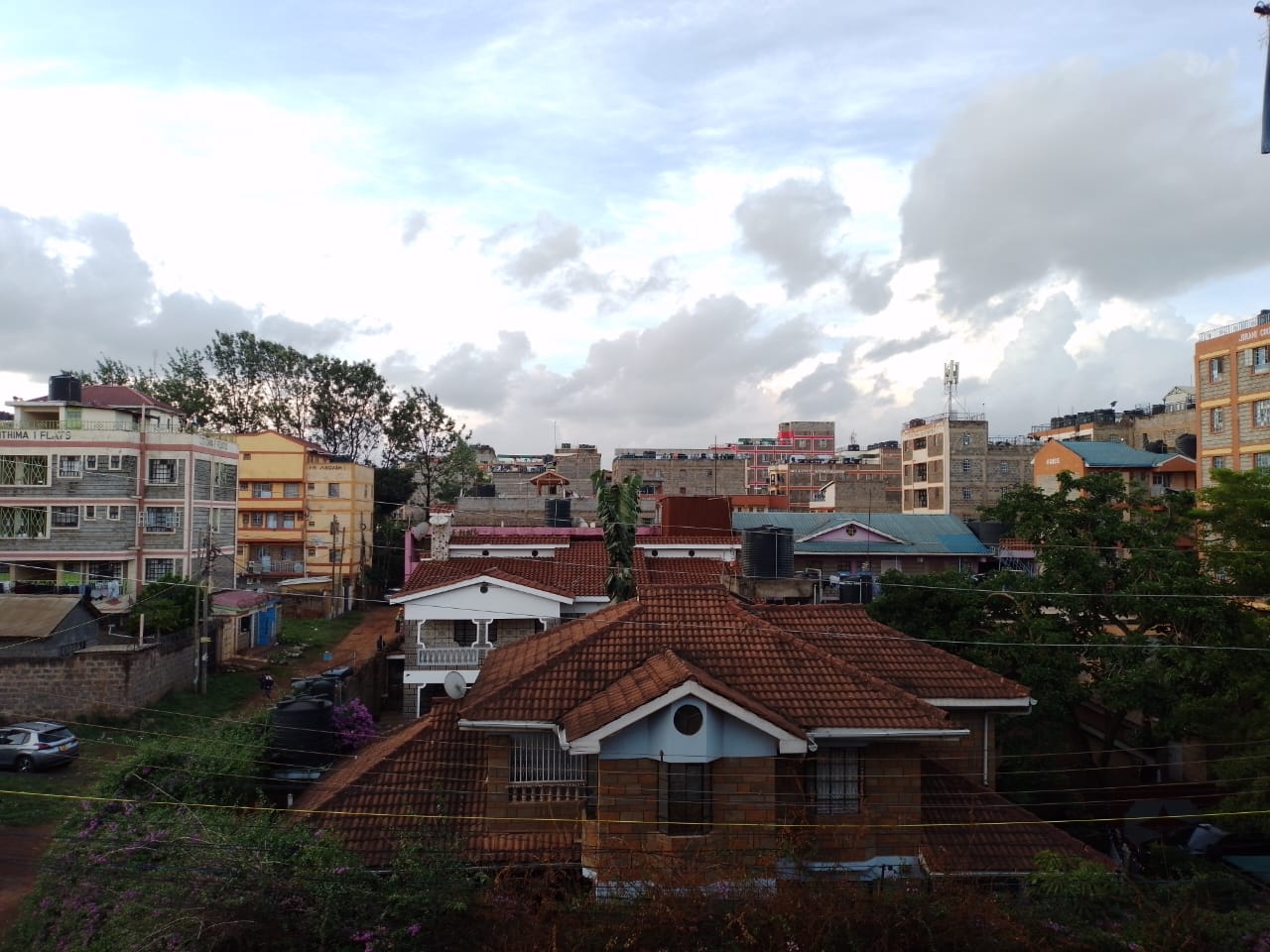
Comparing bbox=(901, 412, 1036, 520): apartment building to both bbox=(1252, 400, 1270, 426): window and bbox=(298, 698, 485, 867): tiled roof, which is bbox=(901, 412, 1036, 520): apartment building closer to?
bbox=(1252, 400, 1270, 426): window

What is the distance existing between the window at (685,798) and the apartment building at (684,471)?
60.6m

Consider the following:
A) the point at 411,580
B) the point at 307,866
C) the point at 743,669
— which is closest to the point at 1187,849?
the point at 743,669

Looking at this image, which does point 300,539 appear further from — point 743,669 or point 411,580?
point 743,669

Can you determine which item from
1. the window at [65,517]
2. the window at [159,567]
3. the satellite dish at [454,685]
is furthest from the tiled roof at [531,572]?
the window at [65,517]

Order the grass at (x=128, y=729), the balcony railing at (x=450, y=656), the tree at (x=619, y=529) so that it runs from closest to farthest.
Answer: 1. the grass at (x=128, y=729)
2. the tree at (x=619, y=529)
3. the balcony railing at (x=450, y=656)

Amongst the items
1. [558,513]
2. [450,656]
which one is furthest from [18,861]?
[558,513]

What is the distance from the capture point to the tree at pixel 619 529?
22500mm

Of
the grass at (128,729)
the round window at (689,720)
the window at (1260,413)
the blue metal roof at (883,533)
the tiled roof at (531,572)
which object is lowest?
the grass at (128,729)

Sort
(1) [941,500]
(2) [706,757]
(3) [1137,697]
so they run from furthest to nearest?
(1) [941,500]
(3) [1137,697]
(2) [706,757]

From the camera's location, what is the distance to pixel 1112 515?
824 inches

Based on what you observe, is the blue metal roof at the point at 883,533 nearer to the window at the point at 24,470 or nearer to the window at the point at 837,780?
the window at the point at 837,780

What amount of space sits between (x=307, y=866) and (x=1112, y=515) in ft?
62.5

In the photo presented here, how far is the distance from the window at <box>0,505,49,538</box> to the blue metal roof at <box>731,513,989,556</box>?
27.0 metres

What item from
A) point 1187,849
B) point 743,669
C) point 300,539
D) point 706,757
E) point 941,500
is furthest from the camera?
point 941,500
